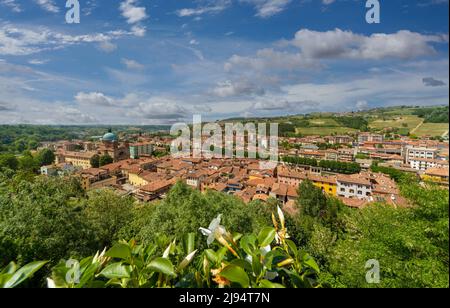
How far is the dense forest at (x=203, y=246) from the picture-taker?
0.89 m

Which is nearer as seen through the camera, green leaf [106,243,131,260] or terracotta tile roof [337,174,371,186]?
green leaf [106,243,131,260]

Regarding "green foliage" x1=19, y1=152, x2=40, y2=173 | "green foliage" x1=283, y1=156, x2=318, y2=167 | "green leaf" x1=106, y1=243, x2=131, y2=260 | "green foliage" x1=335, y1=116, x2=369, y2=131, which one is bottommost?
"green foliage" x1=283, y1=156, x2=318, y2=167

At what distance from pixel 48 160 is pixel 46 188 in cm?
4328

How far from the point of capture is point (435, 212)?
2.98 meters

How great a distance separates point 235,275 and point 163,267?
0.27 meters

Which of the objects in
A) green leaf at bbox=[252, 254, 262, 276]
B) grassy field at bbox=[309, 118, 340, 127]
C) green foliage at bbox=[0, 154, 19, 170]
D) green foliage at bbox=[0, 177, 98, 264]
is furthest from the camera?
grassy field at bbox=[309, 118, 340, 127]

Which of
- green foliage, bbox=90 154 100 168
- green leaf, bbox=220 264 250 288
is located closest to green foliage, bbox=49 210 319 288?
green leaf, bbox=220 264 250 288

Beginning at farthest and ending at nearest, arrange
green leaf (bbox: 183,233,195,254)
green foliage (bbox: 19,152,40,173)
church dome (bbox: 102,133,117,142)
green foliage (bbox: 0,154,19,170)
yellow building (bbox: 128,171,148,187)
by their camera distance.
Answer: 1. church dome (bbox: 102,133,117,142)
2. yellow building (bbox: 128,171,148,187)
3. green foliage (bbox: 19,152,40,173)
4. green foliage (bbox: 0,154,19,170)
5. green leaf (bbox: 183,233,195,254)

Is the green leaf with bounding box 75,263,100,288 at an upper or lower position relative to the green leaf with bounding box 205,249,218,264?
upper

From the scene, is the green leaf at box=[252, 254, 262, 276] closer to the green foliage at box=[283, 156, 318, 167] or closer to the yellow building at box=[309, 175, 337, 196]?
the yellow building at box=[309, 175, 337, 196]

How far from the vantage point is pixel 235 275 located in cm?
82

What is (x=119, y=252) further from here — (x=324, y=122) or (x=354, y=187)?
(x=324, y=122)

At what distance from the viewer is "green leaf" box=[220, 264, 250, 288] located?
811 mm

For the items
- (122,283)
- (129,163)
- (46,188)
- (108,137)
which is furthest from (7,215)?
(108,137)
